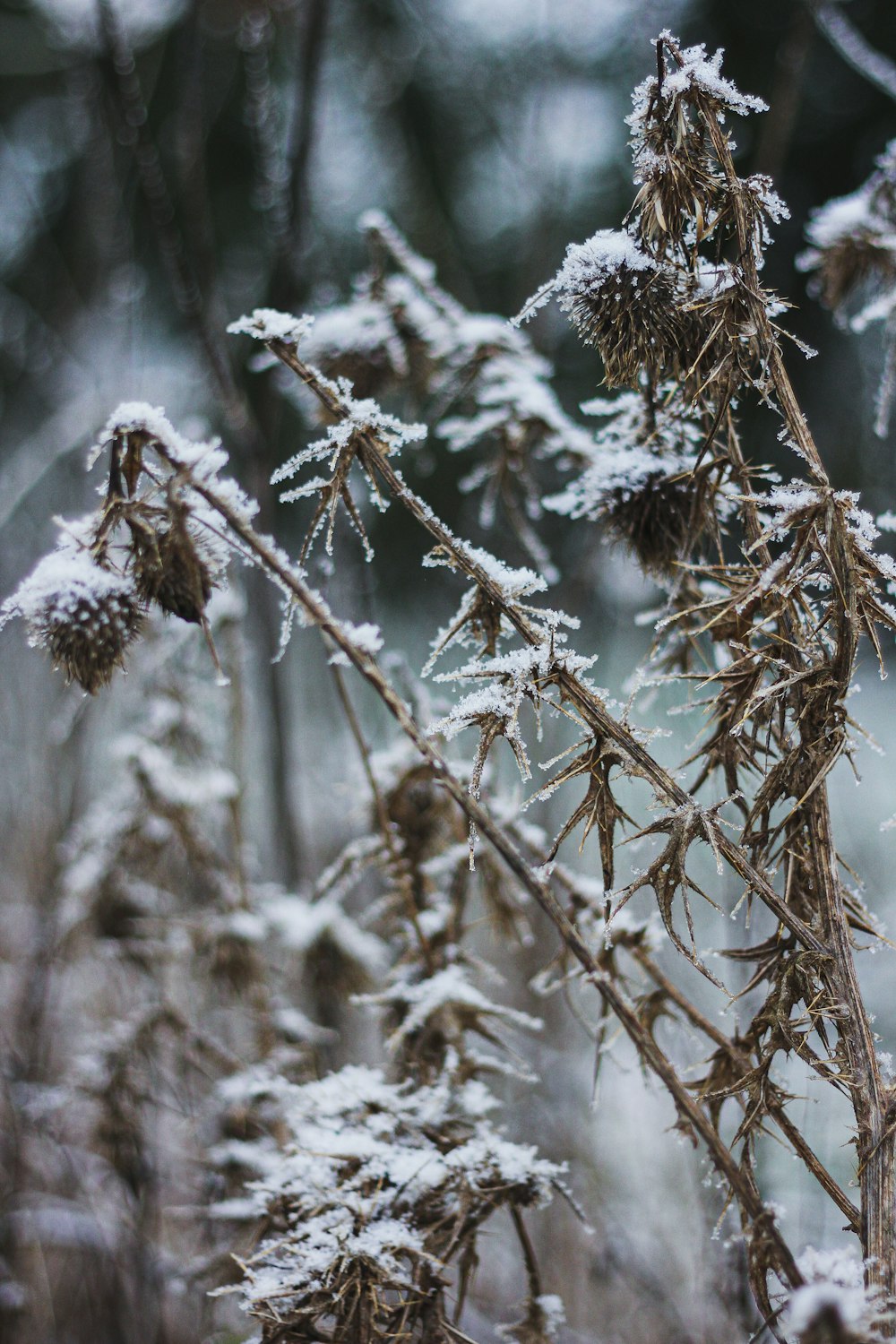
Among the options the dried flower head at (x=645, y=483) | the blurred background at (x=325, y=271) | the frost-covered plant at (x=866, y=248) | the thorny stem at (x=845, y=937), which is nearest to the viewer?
the thorny stem at (x=845, y=937)

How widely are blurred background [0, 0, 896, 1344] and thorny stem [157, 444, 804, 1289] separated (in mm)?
407

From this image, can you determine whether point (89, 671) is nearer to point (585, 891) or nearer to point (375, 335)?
point (585, 891)

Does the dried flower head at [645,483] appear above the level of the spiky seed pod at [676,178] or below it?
below

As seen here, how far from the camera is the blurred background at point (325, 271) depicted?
1730 millimetres

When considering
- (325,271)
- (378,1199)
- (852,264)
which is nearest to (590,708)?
(378,1199)

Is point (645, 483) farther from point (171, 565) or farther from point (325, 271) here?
point (325, 271)

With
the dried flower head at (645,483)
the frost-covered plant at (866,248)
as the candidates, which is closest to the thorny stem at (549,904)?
the dried flower head at (645,483)

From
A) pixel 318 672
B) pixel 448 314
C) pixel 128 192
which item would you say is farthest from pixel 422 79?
pixel 448 314

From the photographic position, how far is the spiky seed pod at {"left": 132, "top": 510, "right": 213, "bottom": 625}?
66cm

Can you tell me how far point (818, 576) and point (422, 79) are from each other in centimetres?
353

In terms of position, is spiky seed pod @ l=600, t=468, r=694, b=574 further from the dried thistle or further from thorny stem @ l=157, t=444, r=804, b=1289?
the dried thistle

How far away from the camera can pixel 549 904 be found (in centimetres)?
75

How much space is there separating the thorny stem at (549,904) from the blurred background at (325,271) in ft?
1.34

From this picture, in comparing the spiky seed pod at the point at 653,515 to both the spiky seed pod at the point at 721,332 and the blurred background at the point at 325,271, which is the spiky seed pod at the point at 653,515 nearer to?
the spiky seed pod at the point at 721,332
